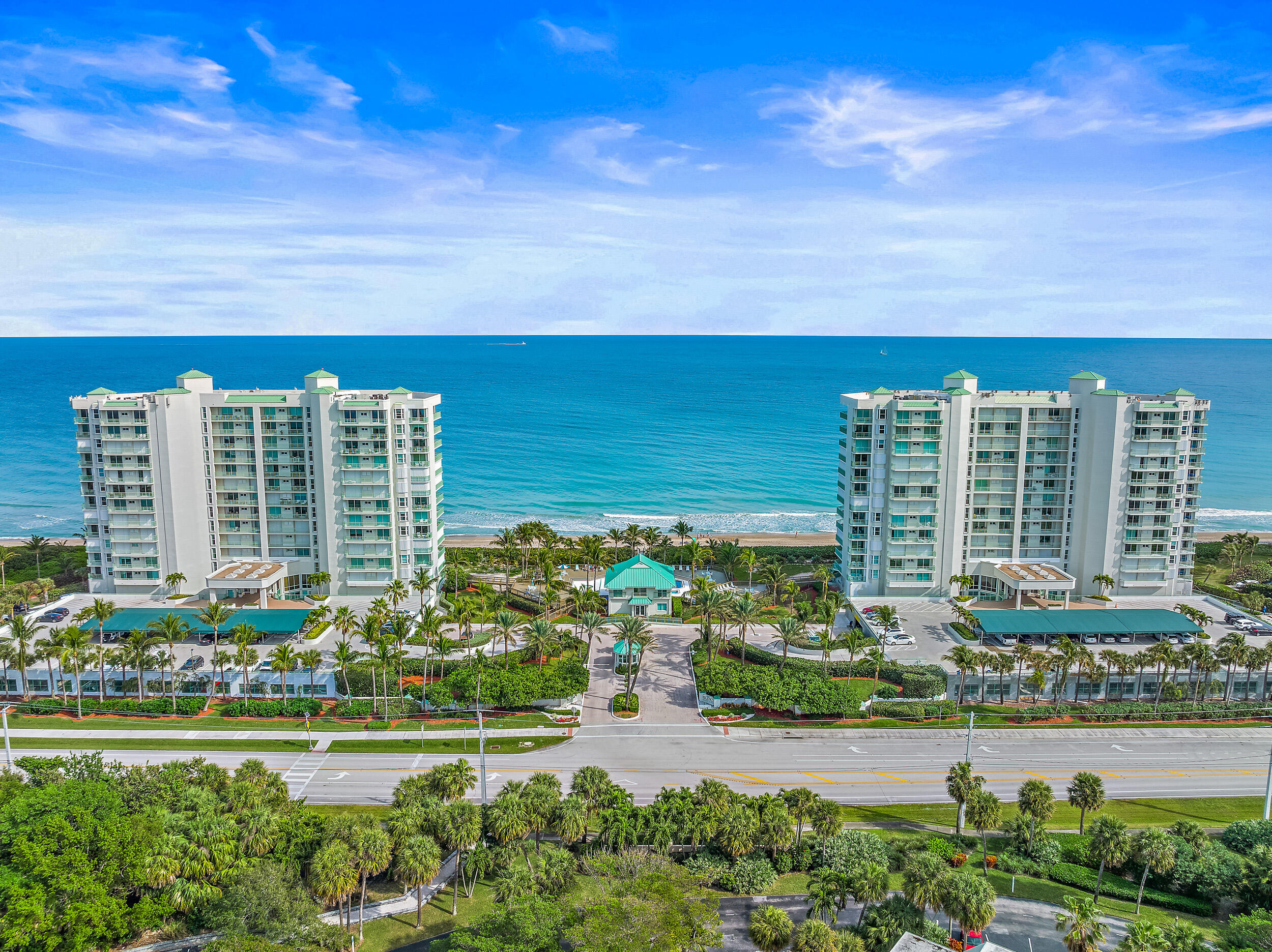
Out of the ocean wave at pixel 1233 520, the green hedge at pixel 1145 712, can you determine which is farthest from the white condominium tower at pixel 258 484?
the ocean wave at pixel 1233 520

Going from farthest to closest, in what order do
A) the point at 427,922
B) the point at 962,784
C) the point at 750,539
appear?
the point at 750,539
the point at 962,784
the point at 427,922

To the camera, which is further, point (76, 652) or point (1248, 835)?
point (76, 652)

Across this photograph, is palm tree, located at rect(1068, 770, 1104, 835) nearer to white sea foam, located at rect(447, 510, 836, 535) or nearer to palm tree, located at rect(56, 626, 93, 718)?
palm tree, located at rect(56, 626, 93, 718)

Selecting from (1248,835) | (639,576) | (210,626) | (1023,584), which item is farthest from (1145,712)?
(210,626)

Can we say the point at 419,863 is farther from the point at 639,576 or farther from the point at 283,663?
the point at 639,576

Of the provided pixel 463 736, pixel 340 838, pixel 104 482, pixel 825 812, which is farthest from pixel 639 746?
pixel 104 482

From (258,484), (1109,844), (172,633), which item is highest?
(258,484)

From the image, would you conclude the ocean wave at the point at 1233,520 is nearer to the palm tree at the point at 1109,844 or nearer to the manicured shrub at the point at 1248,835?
the manicured shrub at the point at 1248,835

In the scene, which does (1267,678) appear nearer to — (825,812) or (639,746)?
(825,812)
